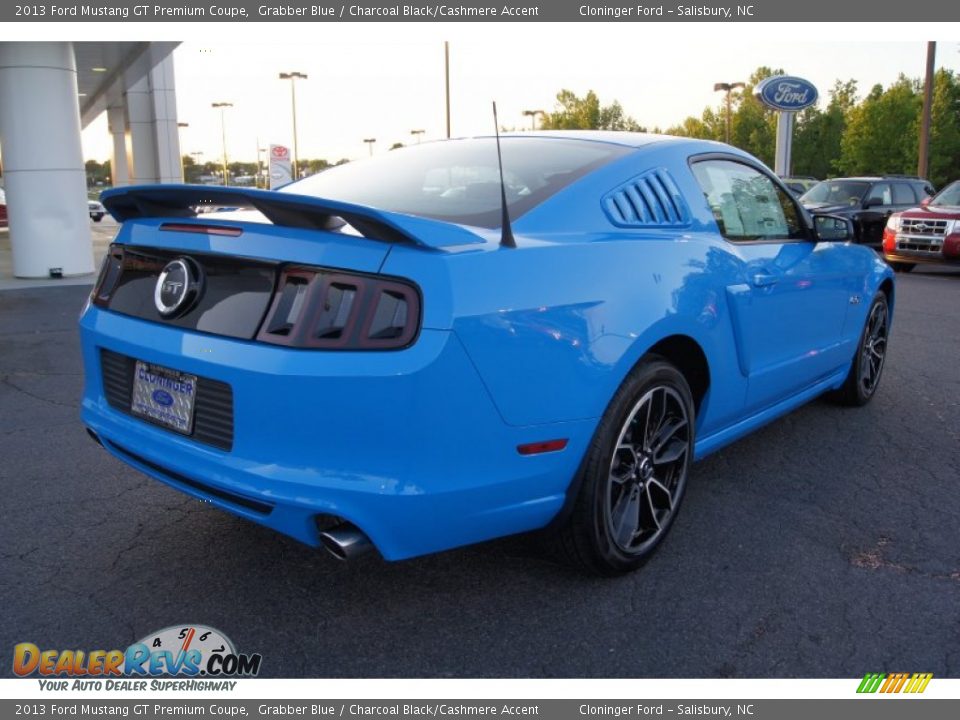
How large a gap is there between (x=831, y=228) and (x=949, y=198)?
11.0 meters

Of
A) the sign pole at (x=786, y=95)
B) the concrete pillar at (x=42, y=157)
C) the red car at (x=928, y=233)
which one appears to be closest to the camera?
the concrete pillar at (x=42, y=157)

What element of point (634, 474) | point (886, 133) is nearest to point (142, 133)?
point (634, 474)

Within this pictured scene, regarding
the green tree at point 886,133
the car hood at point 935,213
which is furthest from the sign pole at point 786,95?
the green tree at point 886,133

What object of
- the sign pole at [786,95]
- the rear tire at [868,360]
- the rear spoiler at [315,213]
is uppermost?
the sign pole at [786,95]

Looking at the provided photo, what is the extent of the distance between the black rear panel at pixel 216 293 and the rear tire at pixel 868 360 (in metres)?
3.77

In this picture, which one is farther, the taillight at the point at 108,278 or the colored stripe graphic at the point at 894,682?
the taillight at the point at 108,278

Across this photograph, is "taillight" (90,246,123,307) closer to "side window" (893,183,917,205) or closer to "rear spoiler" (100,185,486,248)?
"rear spoiler" (100,185,486,248)

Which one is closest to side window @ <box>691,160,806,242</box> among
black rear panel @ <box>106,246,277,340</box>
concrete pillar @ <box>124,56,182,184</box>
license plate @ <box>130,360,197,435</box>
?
black rear panel @ <box>106,246,277,340</box>

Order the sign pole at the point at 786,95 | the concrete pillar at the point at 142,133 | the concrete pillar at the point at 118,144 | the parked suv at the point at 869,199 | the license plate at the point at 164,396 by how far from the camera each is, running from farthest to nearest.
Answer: the concrete pillar at the point at 118,144, the concrete pillar at the point at 142,133, the sign pole at the point at 786,95, the parked suv at the point at 869,199, the license plate at the point at 164,396

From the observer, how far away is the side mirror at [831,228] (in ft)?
14.4

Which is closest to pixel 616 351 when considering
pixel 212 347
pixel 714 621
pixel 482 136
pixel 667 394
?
pixel 667 394

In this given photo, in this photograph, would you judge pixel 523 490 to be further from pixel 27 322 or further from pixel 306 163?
pixel 306 163

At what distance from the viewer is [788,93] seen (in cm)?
2573

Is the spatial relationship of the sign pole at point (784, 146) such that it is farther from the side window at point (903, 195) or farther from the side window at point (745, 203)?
the side window at point (745, 203)
